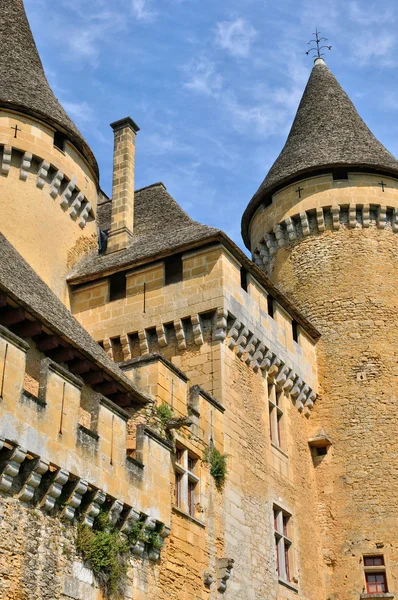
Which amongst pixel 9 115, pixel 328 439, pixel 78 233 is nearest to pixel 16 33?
pixel 9 115

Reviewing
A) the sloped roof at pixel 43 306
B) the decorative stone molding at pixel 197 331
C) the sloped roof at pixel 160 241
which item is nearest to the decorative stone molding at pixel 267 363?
the decorative stone molding at pixel 197 331

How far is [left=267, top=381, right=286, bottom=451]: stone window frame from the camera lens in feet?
57.5

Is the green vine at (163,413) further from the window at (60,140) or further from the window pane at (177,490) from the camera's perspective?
the window at (60,140)

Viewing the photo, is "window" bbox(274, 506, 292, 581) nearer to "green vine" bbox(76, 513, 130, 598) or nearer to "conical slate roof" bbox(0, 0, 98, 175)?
"green vine" bbox(76, 513, 130, 598)

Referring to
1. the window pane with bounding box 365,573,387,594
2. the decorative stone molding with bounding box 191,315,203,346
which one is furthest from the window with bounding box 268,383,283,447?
the window pane with bounding box 365,573,387,594

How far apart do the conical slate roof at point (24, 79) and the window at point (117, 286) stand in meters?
3.32

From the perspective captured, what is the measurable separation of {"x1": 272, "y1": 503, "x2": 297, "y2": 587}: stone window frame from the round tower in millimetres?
6070

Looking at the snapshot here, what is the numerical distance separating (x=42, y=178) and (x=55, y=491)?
930cm

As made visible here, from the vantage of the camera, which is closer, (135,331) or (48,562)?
(48,562)

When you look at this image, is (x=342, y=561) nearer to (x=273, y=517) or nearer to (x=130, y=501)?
(x=273, y=517)

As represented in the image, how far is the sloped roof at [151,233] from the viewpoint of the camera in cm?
1748

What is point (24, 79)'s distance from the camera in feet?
63.9

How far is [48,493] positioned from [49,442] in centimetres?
59

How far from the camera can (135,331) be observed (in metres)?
17.1
